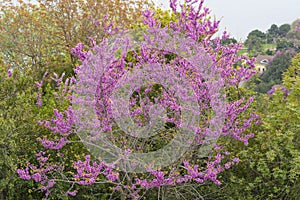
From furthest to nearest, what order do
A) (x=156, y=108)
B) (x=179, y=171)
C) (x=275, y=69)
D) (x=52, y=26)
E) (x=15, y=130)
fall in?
(x=275, y=69) → (x=52, y=26) → (x=15, y=130) → (x=179, y=171) → (x=156, y=108)

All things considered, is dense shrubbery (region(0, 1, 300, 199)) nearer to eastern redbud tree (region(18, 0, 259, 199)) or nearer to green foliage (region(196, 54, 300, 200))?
green foliage (region(196, 54, 300, 200))

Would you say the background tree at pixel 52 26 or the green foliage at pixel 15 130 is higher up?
the background tree at pixel 52 26

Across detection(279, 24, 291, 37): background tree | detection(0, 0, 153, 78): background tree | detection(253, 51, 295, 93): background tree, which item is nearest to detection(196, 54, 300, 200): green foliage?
detection(0, 0, 153, 78): background tree

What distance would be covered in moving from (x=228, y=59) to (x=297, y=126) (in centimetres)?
152

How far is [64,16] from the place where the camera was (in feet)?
44.0

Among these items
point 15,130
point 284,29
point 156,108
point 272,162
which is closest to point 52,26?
point 15,130

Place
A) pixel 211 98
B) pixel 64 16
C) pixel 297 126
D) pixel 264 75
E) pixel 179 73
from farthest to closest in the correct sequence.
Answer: pixel 264 75 → pixel 64 16 → pixel 297 126 → pixel 179 73 → pixel 211 98

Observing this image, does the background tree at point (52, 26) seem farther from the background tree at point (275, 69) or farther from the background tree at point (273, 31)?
the background tree at point (273, 31)

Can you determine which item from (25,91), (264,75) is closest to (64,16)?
(25,91)

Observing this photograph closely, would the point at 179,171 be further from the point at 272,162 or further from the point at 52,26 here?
the point at 52,26

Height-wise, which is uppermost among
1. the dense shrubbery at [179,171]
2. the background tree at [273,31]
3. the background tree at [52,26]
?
the background tree at [273,31]

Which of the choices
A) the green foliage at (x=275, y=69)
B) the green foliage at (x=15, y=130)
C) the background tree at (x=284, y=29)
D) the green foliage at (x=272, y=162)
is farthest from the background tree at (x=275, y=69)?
the green foliage at (x=15, y=130)

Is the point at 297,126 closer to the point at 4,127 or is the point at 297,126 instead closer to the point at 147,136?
the point at 147,136

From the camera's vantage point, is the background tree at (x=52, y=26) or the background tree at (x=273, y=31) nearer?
the background tree at (x=52, y=26)
